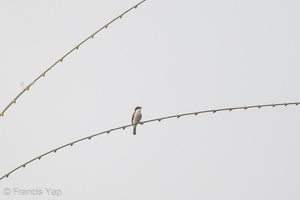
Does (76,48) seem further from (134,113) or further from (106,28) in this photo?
(134,113)

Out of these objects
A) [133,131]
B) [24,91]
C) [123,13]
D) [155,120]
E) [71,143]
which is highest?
[133,131]

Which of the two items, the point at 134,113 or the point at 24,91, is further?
the point at 134,113

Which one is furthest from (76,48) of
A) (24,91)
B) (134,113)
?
(134,113)

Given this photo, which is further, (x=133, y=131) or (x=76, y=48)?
(x=133, y=131)

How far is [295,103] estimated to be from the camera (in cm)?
269

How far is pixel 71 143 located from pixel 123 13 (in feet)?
2.35

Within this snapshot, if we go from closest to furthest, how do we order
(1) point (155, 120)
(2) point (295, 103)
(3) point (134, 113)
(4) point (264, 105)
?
(2) point (295, 103) < (4) point (264, 105) < (1) point (155, 120) < (3) point (134, 113)

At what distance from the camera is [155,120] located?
3.12 meters

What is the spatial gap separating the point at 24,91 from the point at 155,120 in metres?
1.10

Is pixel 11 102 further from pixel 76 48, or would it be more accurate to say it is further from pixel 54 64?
pixel 76 48

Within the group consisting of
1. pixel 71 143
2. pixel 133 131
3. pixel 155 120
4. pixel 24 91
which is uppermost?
pixel 133 131

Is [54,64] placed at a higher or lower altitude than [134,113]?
lower

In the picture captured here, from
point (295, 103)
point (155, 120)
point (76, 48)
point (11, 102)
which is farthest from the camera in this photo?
point (155, 120)

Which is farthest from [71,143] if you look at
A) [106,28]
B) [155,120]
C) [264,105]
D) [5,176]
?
[264,105]
